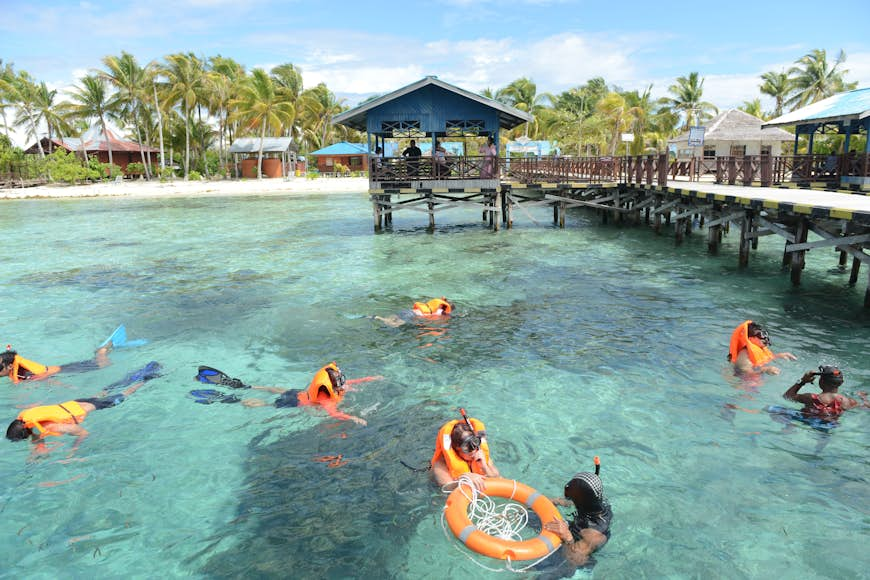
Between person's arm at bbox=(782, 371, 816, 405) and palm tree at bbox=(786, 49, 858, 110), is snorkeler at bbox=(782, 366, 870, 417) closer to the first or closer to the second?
person's arm at bbox=(782, 371, 816, 405)

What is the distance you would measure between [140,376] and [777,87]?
62.0 meters

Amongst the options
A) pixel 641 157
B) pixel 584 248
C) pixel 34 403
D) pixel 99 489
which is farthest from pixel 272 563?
pixel 641 157

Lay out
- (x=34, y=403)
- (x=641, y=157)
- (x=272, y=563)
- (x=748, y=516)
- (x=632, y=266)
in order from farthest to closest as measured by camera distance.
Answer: (x=641, y=157)
(x=632, y=266)
(x=34, y=403)
(x=748, y=516)
(x=272, y=563)

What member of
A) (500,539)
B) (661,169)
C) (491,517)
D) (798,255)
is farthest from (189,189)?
(500,539)

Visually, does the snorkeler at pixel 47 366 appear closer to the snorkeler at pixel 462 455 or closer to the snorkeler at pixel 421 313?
the snorkeler at pixel 421 313

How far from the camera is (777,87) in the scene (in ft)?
181

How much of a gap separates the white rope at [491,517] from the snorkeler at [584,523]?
202 millimetres

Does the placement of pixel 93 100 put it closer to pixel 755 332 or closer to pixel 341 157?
pixel 341 157

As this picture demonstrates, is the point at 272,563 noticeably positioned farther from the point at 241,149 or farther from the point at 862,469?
the point at 241,149

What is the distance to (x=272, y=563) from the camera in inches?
203

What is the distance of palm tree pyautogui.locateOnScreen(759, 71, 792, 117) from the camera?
5459cm

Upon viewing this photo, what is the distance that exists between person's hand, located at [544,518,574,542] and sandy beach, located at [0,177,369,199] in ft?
160

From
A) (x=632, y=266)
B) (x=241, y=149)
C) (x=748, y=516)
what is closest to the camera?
(x=748, y=516)

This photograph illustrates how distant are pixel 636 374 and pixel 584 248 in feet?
40.7
